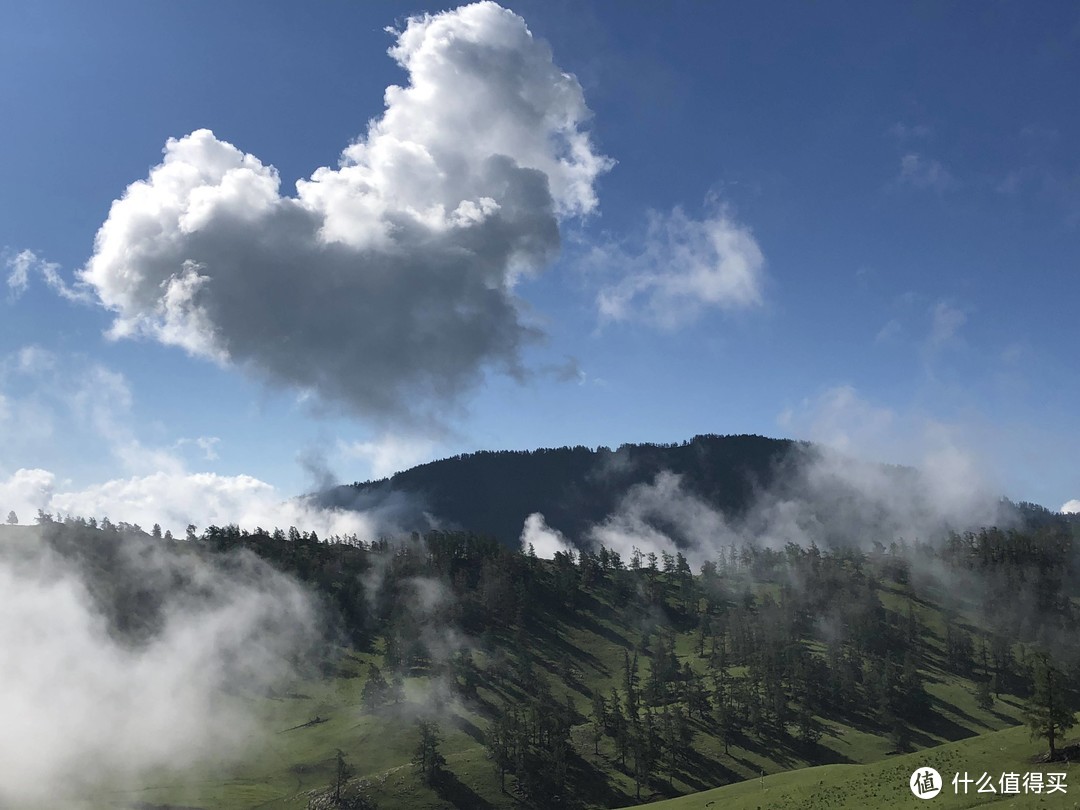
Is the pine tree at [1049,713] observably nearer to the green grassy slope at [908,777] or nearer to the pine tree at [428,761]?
the green grassy slope at [908,777]

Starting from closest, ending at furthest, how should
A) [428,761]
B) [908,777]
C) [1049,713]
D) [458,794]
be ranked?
[908,777] < [1049,713] < [458,794] < [428,761]

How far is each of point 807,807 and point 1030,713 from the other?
34106mm

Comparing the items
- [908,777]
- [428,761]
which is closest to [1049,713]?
[908,777]

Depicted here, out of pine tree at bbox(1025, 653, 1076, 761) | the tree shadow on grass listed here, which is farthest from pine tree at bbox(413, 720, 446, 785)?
pine tree at bbox(1025, 653, 1076, 761)

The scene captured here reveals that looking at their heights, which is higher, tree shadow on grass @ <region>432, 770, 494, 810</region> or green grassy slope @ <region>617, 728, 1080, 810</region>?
green grassy slope @ <region>617, 728, 1080, 810</region>

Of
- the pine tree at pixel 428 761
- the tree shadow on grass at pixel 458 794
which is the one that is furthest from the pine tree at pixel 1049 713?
the pine tree at pixel 428 761

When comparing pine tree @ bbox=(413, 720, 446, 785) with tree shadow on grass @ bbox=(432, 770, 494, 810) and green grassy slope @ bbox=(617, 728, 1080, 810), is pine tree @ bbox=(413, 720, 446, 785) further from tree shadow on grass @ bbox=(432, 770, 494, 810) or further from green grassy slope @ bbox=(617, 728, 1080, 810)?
green grassy slope @ bbox=(617, 728, 1080, 810)

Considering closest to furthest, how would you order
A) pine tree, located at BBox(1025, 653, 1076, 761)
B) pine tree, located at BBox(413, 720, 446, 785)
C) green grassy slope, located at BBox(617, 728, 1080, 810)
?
green grassy slope, located at BBox(617, 728, 1080, 810)
pine tree, located at BBox(1025, 653, 1076, 761)
pine tree, located at BBox(413, 720, 446, 785)

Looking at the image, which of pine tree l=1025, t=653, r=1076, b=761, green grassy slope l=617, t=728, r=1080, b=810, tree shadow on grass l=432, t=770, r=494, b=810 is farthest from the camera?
tree shadow on grass l=432, t=770, r=494, b=810

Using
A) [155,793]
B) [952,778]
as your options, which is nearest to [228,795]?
[155,793]

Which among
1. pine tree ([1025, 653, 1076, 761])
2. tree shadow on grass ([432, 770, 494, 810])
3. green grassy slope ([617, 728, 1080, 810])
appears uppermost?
pine tree ([1025, 653, 1076, 761])

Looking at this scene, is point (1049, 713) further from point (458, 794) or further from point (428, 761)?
point (428, 761)

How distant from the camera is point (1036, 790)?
251 ft

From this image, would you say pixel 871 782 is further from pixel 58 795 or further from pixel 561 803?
pixel 58 795
